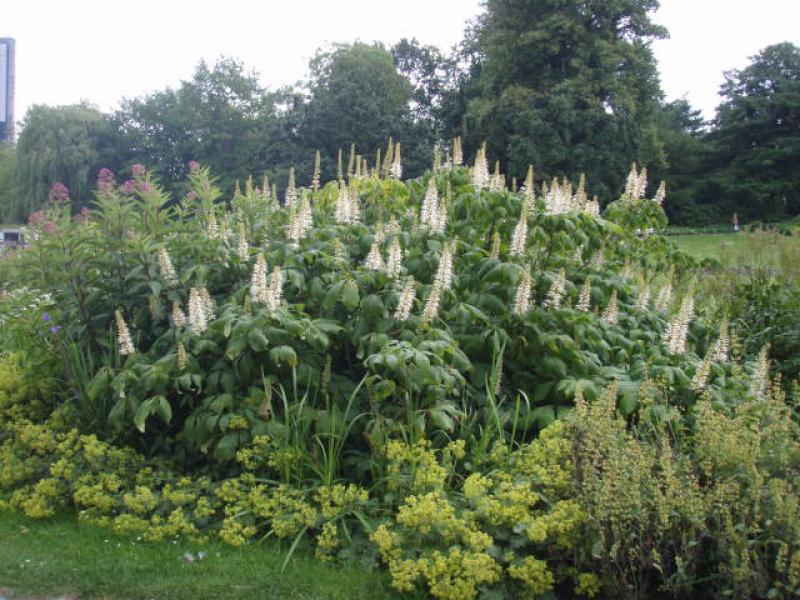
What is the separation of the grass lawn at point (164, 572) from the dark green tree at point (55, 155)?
45687 millimetres

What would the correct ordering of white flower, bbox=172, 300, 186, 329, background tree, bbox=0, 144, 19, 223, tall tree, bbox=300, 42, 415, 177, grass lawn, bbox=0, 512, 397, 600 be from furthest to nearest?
1. background tree, bbox=0, 144, 19, 223
2. tall tree, bbox=300, 42, 415, 177
3. white flower, bbox=172, 300, 186, 329
4. grass lawn, bbox=0, 512, 397, 600

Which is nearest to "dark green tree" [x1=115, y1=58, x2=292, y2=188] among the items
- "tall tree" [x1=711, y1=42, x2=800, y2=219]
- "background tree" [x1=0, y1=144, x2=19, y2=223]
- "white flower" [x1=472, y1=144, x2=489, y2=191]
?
"background tree" [x1=0, y1=144, x2=19, y2=223]

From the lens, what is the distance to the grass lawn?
3.23m

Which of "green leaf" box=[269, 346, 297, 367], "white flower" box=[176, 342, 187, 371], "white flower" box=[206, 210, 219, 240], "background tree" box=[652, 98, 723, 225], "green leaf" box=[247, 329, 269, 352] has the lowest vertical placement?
"white flower" box=[176, 342, 187, 371]

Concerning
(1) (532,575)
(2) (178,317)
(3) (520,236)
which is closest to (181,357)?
(2) (178,317)

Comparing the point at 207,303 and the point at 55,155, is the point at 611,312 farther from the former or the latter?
the point at 55,155

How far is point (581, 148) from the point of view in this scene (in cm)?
2983

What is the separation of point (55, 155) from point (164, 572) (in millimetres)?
48186

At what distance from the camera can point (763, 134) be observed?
39.7 metres

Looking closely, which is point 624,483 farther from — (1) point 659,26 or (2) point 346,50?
(2) point 346,50

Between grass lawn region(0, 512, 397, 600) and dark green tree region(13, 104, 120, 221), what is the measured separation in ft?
150

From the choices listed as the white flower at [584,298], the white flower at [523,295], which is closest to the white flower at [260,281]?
the white flower at [523,295]

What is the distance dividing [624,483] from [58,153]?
164 feet

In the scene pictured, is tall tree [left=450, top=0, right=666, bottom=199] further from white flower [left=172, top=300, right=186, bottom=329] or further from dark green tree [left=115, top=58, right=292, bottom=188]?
white flower [left=172, top=300, right=186, bottom=329]
